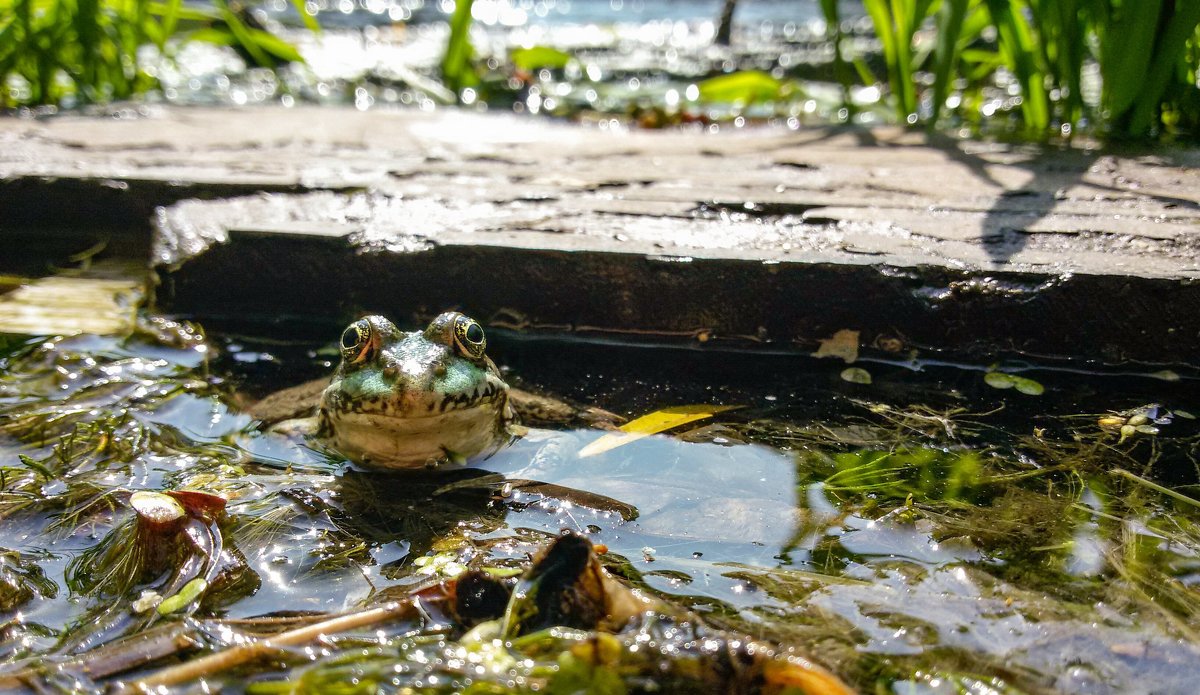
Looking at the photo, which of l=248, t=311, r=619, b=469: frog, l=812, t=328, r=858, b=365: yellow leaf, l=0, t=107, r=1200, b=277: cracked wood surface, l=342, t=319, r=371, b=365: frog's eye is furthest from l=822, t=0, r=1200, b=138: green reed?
l=342, t=319, r=371, b=365: frog's eye

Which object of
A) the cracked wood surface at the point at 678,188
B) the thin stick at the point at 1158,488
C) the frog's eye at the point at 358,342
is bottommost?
the thin stick at the point at 1158,488

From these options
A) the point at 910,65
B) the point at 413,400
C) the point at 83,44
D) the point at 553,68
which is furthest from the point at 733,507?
the point at 553,68

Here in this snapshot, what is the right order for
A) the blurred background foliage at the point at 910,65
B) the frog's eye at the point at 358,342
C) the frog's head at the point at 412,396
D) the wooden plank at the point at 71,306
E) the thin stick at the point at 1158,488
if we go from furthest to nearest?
the blurred background foliage at the point at 910,65 → the wooden plank at the point at 71,306 → the frog's eye at the point at 358,342 → the frog's head at the point at 412,396 → the thin stick at the point at 1158,488

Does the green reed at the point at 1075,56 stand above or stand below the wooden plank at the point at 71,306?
above

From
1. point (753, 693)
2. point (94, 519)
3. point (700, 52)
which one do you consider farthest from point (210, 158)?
point (700, 52)

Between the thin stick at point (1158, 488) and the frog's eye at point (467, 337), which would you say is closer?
the thin stick at point (1158, 488)

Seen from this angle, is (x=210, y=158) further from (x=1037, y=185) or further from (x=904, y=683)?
(x=904, y=683)

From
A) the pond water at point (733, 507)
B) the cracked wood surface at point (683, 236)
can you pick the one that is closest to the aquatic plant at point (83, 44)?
the cracked wood surface at point (683, 236)

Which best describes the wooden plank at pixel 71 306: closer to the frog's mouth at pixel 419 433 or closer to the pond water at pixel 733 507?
the pond water at pixel 733 507

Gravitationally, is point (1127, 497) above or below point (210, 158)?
below
